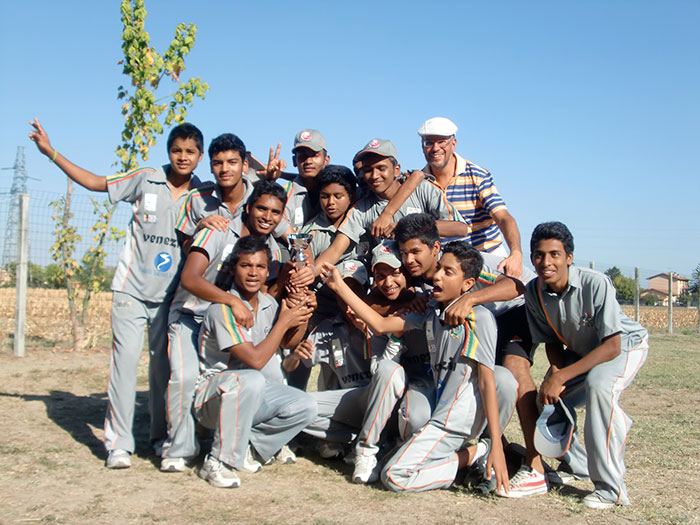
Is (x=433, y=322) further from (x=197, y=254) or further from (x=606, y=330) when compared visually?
(x=197, y=254)

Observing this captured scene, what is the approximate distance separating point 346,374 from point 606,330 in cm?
192

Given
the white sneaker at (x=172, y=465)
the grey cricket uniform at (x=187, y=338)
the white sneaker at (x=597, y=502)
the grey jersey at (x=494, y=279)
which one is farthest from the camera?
the grey jersey at (x=494, y=279)

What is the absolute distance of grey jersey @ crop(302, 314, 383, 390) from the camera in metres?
4.83

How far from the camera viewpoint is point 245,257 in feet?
14.2

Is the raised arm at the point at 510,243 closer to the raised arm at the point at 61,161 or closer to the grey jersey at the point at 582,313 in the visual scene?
the grey jersey at the point at 582,313

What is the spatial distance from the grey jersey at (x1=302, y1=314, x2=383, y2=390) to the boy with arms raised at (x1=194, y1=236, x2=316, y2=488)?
0.30 metres

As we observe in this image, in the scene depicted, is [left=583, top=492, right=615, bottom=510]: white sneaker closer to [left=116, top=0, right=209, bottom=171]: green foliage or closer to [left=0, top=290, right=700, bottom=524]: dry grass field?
[left=0, top=290, right=700, bottom=524]: dry grass field

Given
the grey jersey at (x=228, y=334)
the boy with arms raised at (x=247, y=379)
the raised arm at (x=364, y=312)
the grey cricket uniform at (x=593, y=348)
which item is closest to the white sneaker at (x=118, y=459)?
the boy with arms raised at (x=247, y=379)

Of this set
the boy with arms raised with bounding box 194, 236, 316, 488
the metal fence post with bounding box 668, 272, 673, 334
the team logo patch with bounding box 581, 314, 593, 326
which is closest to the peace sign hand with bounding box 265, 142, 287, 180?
the boy with arms raised with bounding box 194, 236, 316, 488

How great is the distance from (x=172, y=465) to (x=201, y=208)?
1.80 m

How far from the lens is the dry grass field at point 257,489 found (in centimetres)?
345

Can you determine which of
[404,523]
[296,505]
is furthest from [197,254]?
[404,523]

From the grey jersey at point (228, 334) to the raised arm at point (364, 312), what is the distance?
0.52m

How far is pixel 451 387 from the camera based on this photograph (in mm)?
4113
